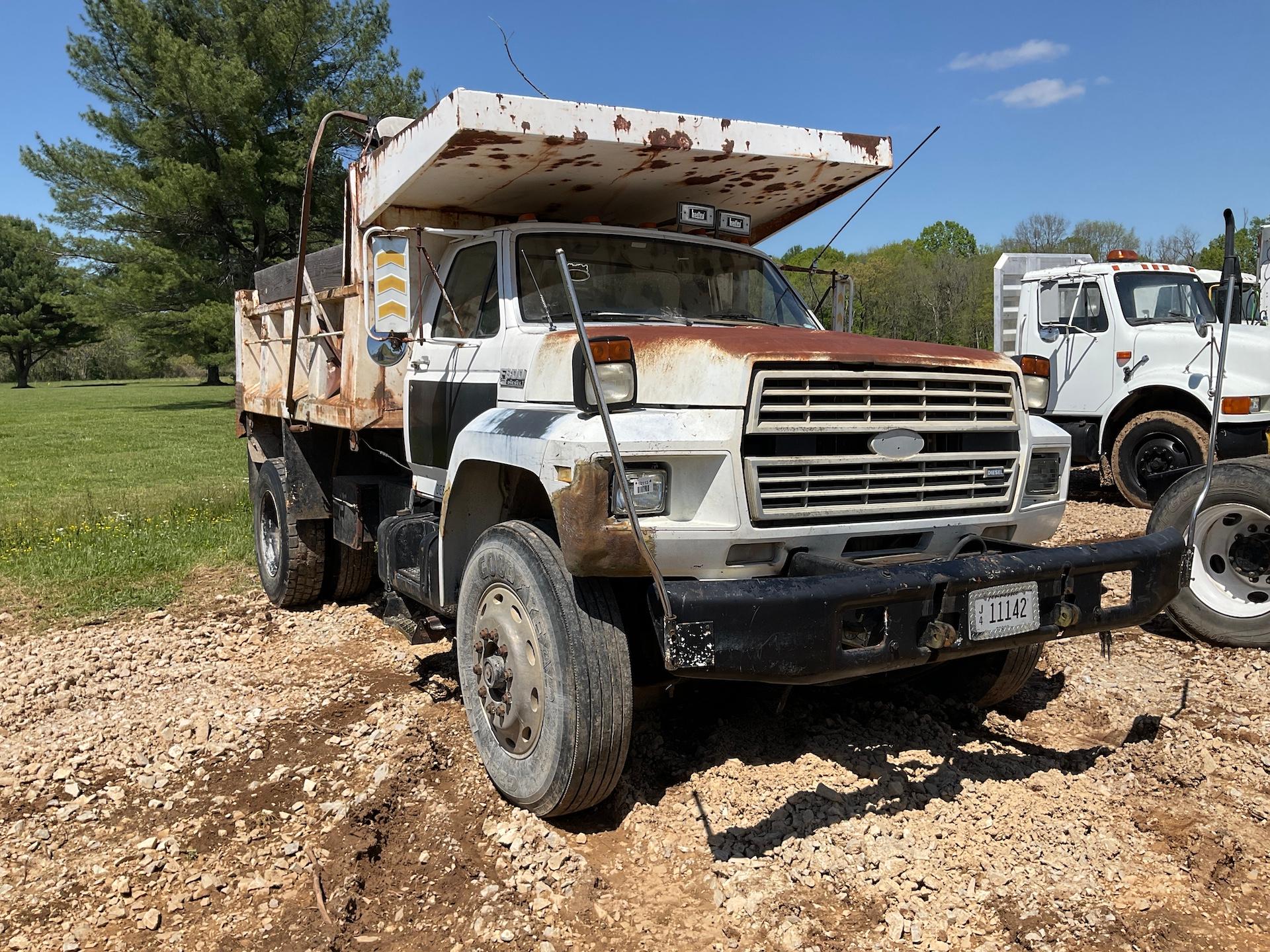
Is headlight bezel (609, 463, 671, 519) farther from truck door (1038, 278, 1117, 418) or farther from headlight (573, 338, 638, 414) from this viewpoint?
truck door (1038, 278, 1117, 418)

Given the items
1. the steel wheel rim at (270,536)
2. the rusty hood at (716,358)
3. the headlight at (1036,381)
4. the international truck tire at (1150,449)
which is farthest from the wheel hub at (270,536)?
the international truck tire at (1150,449)

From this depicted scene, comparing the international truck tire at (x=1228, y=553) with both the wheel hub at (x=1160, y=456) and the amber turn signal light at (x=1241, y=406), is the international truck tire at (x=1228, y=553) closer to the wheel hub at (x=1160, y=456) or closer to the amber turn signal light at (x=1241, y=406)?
the amber turn signal light at (x=1241, y=406)

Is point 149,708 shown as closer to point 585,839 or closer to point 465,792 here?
point 465,792

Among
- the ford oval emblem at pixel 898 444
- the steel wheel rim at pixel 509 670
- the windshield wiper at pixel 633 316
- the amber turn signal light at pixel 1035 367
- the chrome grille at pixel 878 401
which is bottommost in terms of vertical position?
the steel wheel rim at pixel 509 670

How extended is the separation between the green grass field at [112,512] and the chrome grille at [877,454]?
18.2 feet

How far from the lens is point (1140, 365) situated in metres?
10.7

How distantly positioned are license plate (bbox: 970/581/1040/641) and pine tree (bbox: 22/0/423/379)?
2633 centimetres

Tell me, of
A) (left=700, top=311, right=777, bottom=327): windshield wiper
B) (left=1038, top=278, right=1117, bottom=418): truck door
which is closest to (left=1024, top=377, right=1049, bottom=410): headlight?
(left=700, top=311, right=777, bottom=327): windshield wiper

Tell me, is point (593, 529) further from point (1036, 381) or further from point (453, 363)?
point (1036, 381)

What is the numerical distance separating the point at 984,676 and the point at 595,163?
9.90ft

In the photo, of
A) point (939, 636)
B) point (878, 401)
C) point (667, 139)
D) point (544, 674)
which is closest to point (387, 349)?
point (667, 139)

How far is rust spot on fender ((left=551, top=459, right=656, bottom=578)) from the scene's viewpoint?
10.3 feet

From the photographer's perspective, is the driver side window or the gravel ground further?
the driver side window

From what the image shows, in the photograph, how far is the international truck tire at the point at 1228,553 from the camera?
5355mm
